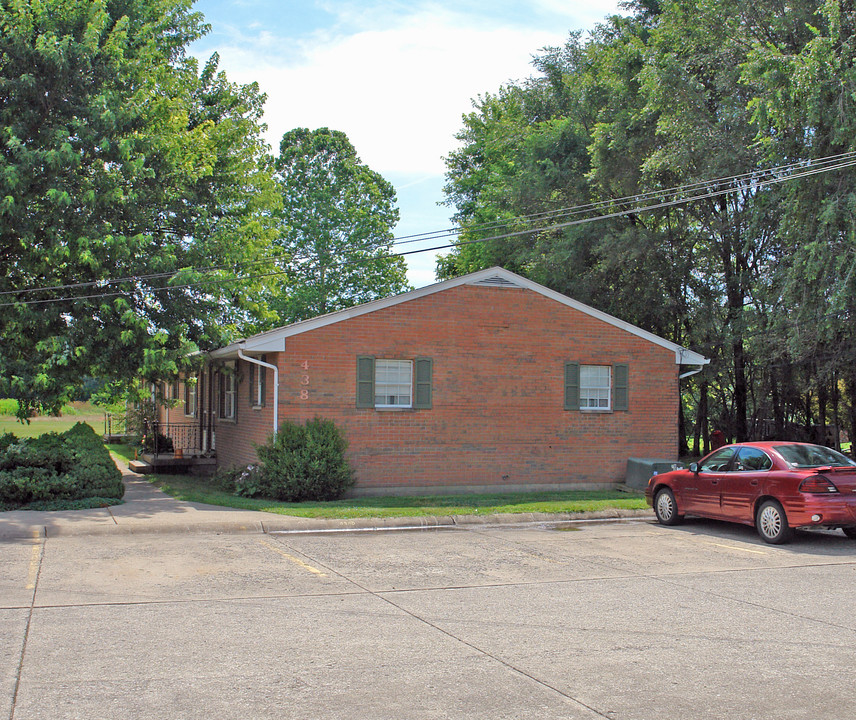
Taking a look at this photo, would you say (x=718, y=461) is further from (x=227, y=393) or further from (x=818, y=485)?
(x=227, y=393)

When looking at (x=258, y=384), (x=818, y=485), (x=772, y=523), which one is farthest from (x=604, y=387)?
(x=818, y=485)

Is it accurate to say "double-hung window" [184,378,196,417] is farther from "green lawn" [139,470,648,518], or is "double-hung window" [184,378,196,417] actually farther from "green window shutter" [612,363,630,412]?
"green window shutter" [612,363,630,412]

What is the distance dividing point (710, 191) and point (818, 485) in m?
16.1

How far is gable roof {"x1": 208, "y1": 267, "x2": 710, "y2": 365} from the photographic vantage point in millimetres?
18250

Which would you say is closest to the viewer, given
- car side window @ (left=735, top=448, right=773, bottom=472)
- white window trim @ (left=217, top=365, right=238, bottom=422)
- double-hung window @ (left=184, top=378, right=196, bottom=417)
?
car side window @ (left=735, top=448, right=773, bottom=472)

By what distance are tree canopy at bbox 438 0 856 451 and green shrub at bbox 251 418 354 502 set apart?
27.5 feet

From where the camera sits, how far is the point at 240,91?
953 inches

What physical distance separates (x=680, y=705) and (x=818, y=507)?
793 cm

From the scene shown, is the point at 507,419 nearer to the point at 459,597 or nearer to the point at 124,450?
the point at 459,597

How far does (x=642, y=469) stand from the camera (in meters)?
20.6

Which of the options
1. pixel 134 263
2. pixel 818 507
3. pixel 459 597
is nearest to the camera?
pixel 459 597

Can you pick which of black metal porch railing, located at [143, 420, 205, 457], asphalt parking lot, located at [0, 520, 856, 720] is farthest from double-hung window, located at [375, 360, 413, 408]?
black metal porch railing, located at [143, 420, 205, 457]

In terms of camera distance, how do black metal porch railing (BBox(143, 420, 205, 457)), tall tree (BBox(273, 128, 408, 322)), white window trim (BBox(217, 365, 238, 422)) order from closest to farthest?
white window trim (BBox(217, 365, 238, 422)) < black metal porch railing (BBox(143, 420, 205, 457)) < tall tree (BBox(273, 128, 408, 322))

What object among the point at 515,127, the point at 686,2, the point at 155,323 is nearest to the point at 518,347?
the point at 155,323
